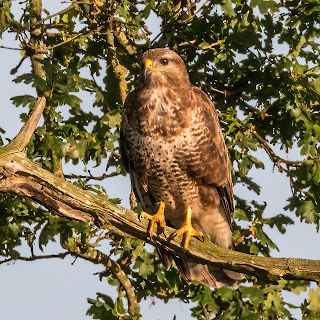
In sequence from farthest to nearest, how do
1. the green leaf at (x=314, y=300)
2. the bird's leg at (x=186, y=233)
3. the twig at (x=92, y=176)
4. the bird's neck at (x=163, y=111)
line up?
the twig at (x=92, y=176) < the green leaf at (x=314, y=300) < the bird's neck at (x=163, y=111) < the bird's leg at (x=186, y=233)

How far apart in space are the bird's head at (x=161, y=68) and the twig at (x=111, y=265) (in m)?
2.01

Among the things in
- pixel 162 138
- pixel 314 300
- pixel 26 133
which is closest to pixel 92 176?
pixel 162 138

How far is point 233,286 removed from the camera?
5836 mm

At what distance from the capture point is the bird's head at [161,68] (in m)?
5.09

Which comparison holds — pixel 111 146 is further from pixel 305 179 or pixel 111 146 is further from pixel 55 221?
pixel 305 179

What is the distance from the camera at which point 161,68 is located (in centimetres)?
514

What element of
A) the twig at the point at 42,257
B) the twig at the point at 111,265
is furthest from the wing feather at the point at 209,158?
the twig at the point at 42,257

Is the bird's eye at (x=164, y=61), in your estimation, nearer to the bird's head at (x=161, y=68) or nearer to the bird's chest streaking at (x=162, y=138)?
the bird's head at (x=161, y=68)

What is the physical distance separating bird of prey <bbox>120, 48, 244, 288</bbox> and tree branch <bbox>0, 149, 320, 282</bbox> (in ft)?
1.23

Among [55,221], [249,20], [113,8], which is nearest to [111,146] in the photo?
[55,221]

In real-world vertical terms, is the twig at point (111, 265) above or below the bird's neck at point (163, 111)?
below

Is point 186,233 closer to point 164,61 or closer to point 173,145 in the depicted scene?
point 173,145

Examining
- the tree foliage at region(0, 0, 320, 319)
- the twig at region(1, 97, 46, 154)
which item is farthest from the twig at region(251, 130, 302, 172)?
the twig at region(1, 97, 46, 154)

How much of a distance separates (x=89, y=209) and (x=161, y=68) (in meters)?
1.51
